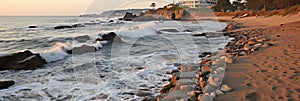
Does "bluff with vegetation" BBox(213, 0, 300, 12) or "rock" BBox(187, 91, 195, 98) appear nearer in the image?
"rock" BBox(187, 91, 195, 98)

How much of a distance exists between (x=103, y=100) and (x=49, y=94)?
112 cm

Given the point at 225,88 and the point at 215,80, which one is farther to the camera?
the point at 215,80

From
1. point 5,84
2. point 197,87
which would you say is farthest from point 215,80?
point 5,84

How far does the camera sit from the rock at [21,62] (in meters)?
6.05

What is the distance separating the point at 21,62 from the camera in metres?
6.13

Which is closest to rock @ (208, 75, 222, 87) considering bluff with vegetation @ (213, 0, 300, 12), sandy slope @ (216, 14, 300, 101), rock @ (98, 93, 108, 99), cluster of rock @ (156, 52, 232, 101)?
cluster of rock @ (156, 52, 232, 101)

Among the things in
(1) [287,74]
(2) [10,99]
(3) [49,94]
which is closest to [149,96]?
(3) [49,94]

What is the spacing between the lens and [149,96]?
3760mm

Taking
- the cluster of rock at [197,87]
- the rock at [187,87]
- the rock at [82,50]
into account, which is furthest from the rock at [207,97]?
the rock at [82,50]

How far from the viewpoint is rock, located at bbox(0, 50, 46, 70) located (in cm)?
605

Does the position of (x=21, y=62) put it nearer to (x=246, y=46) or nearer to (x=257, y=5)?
(x=246, y=46)

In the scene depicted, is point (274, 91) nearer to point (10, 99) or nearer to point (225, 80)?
point (225, 80)

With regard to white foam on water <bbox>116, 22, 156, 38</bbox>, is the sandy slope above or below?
above

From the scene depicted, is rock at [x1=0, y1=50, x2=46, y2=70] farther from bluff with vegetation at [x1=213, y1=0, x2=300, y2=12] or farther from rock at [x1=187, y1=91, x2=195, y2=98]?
bluff with vegetation at [x1=213, y1=0, x2=300, y2=12]
